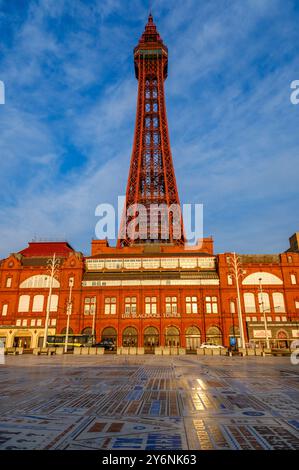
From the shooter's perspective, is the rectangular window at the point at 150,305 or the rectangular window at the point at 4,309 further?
the rectangular window at the point at 4,309

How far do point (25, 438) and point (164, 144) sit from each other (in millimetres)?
75349

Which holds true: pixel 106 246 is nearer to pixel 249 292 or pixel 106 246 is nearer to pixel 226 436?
pixel 249 292

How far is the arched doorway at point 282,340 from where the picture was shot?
45.7 m

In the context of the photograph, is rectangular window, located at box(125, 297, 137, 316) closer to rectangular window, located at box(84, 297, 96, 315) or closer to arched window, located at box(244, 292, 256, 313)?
rectangular window, located at box(84, 297, 96, 315)

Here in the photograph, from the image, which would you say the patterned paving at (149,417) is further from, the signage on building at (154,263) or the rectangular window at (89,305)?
the signage on building at (154,263)

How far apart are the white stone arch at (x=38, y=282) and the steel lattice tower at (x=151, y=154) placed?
17907mm

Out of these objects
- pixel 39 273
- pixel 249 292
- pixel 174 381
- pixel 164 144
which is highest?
pixel 164 144

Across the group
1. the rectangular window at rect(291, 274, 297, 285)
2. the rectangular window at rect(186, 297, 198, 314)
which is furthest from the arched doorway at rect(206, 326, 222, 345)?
the rectangular window at rect(291, 274, 297, 285)

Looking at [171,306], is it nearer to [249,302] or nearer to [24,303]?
[249,302]

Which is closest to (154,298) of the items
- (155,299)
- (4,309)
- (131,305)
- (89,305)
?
(155,299)

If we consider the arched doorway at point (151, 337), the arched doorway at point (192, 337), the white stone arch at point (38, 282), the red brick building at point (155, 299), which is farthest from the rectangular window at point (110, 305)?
the arched doorway at point (192, 337)

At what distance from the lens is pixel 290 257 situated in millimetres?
52656

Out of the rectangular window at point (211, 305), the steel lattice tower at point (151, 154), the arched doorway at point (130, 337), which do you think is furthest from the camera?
the steel lattice tower at point (151, 154)
